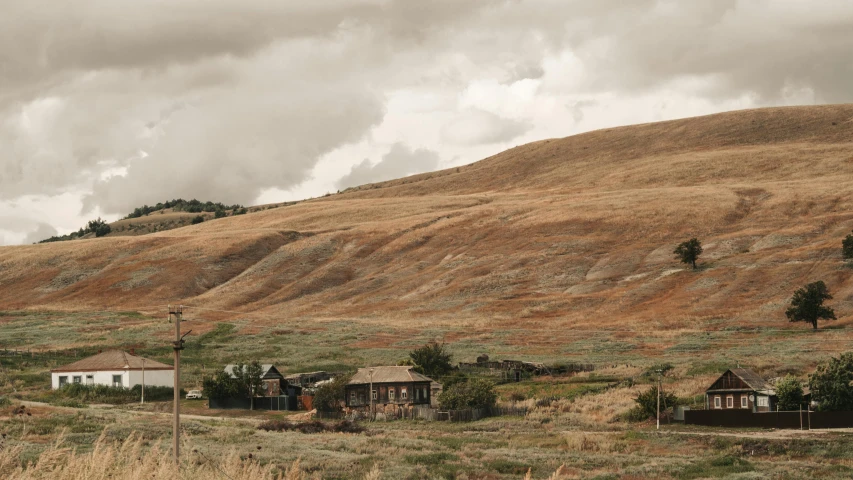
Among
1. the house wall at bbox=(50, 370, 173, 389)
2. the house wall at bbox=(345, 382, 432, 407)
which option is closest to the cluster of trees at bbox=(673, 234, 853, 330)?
the house wall at bbox=(345, 382, 432, 407)

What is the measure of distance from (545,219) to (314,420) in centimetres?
9934

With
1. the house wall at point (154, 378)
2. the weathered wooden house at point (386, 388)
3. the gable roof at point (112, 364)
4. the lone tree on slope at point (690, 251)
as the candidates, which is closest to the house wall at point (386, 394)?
the weathered wooden house at point (386, 388)

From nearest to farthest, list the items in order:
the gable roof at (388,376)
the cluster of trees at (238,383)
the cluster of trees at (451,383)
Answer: the cluster of trees at (451,383)
the gable roof at (388,376)
the cluster of trees at (238,383)

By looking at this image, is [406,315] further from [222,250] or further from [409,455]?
[409,455]

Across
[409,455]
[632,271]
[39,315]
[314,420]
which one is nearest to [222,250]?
[39,315]

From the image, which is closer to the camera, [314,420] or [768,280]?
[314,420]

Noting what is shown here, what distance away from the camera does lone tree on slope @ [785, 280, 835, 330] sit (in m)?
93.1

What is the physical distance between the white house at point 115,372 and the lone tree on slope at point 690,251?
227ft

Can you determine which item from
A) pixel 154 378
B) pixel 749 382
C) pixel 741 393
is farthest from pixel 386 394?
pixel 749 382

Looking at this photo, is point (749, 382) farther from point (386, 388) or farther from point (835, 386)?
point (386, 388)

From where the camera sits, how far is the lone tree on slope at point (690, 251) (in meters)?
124

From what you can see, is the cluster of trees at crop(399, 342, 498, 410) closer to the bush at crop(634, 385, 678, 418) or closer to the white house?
the bush at crop(634, 385, 678, 418)

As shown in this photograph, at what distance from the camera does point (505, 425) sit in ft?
197

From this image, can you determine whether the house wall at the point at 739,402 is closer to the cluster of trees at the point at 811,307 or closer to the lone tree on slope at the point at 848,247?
the cluster of trees at the point at 811,307
